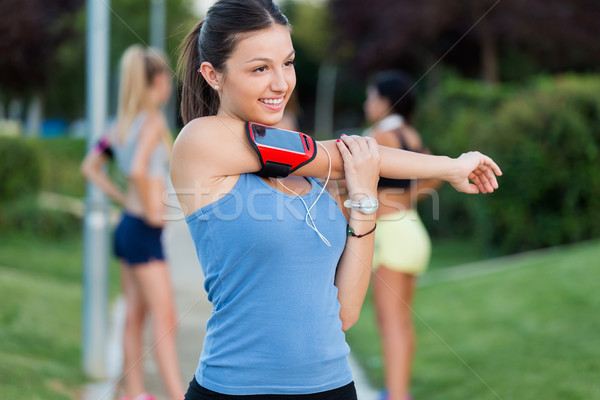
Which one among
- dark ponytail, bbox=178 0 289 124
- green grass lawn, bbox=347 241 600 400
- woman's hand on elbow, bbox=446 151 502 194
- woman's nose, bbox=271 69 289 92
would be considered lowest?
green grass lawn, bbox=347 241 600 400

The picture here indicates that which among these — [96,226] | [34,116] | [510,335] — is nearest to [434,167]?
[96,226]

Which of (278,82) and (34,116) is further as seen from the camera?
(34,116)

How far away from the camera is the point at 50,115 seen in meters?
32.9

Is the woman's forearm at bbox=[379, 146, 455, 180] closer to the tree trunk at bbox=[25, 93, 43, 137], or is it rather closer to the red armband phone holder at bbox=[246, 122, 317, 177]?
the red armband phone holder at bbox=[246, 122, 317, 177]

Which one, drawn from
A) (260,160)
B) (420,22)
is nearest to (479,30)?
(420,22)

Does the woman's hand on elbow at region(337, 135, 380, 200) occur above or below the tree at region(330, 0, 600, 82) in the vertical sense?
below

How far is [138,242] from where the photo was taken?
3.49 metres

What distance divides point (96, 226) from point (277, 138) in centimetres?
294

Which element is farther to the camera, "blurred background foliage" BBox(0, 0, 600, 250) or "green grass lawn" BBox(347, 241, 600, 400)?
"blurred background foliage" BBox(0, 0, 600, 250)

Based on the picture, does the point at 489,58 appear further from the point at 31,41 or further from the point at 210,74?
the point at 210,74

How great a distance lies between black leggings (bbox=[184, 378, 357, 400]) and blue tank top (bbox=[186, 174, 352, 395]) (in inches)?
0.5

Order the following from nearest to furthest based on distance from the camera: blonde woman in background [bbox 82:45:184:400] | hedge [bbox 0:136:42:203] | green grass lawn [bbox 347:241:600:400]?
1. blonde woman in background [bbox 82:45:184:400]
2. green grass lawn [bbox 347:241:600:400]
3. hedge [bbox 0:136:42:203]

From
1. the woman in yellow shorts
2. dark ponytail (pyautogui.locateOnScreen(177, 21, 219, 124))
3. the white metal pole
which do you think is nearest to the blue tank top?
dark ponytail (pyautogui.locateOnScreen(177, 21, 219, 124))

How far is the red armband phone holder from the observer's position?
1.53 m
